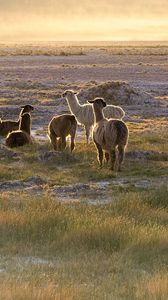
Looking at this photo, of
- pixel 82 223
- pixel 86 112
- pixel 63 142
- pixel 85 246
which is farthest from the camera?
pixel 86 112

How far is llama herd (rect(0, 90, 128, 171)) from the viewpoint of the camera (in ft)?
50.2

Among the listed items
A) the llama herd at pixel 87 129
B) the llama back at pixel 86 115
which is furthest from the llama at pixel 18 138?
the llama back at pixel 86 115

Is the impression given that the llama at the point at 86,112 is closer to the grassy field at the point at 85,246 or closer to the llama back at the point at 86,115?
the llama back at the point at 86,115

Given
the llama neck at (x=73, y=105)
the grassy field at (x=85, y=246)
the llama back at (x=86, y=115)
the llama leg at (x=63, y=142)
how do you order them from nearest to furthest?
the grassy field at (x=85, y=246), the llama leg at (x=63, y=142), the llama back at (x=86, y=115), the llama neck at (x=73, y=105)

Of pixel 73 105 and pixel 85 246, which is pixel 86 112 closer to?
pixel 73 105

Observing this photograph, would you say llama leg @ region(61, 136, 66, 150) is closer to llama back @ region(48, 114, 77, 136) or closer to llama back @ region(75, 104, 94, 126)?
llama back @ region(48, 114, 77, 136)

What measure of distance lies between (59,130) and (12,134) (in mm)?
1511

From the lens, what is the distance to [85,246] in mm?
9641

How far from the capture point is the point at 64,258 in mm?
9133

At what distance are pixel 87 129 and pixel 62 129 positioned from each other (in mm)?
2345

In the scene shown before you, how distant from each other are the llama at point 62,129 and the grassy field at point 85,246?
12.1ft

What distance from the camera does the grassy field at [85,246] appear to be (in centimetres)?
763

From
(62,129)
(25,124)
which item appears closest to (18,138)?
(25,124)

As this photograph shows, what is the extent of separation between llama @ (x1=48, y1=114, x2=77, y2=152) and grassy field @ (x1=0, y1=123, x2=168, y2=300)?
12.1 feet
